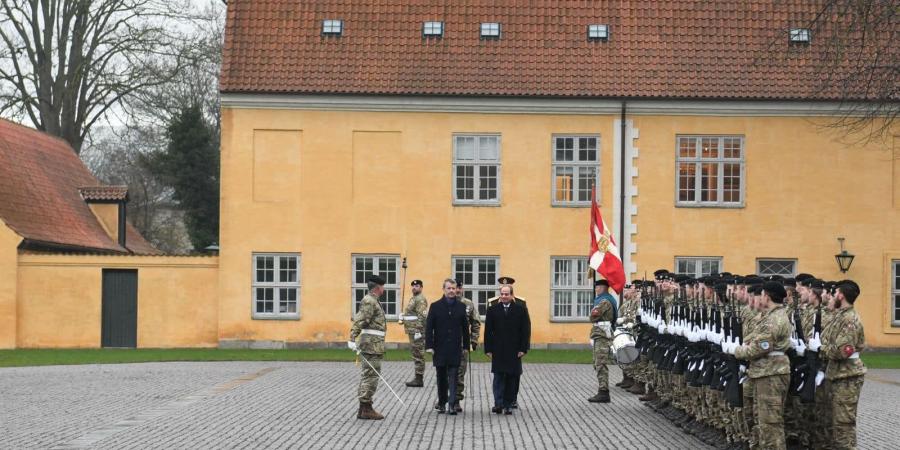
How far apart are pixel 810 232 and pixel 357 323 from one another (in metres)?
19.7

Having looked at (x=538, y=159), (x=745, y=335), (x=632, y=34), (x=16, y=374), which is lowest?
(x=16, y=374)

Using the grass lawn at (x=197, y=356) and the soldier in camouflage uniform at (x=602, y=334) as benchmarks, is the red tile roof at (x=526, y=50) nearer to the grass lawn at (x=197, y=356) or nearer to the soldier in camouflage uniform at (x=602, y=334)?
the grass lawn at (x=197, y=356)

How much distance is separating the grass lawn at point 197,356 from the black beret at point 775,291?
57.5 ft

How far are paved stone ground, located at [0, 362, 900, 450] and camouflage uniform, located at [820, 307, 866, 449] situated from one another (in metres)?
2.58

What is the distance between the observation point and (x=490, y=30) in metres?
36.3

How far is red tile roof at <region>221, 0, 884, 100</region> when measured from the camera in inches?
A: 1388

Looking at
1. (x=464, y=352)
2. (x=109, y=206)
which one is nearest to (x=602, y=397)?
(x=464, y=352)

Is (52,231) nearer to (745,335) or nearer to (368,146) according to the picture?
(368,146)

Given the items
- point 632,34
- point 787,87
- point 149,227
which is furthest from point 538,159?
point 149,227

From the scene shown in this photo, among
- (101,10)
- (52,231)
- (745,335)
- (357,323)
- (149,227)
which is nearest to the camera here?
(745,335)

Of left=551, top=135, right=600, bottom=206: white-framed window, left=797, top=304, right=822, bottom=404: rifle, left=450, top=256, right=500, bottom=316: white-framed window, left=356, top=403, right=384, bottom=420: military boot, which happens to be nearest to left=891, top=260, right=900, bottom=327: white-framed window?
left=551, top=135, right=600, bottom=206: white-framed window

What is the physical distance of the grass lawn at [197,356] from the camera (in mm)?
30078

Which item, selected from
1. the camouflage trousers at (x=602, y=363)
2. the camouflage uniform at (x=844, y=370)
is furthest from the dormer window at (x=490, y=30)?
the camouflage uniform at (x=844, y=370)

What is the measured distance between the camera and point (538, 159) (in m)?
35.4
